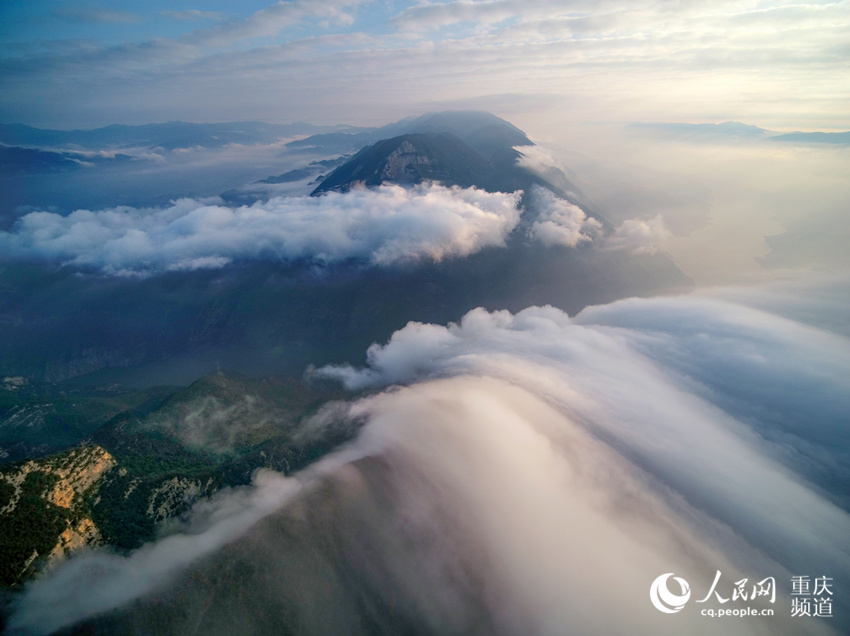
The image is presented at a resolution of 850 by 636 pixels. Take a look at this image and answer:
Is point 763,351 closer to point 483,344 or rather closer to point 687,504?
point 687,504

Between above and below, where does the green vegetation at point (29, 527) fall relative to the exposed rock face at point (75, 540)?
above

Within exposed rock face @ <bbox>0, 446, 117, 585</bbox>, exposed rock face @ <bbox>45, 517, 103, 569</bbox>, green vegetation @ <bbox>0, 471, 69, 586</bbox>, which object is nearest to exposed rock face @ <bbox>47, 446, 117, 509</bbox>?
exposed rock face @ <bbox>0, 446, 117, 585</bbox>

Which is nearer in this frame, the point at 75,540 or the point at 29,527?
the point at 29,527

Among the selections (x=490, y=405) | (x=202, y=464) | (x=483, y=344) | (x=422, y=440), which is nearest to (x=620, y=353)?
(x=483, y=344)

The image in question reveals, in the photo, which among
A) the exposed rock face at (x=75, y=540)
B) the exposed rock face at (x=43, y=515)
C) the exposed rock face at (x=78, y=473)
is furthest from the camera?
the exposed rock face at (x=78, y=473)

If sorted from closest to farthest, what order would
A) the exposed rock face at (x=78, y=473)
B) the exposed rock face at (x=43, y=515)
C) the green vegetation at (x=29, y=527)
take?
the green vegetation at (x=29, y=527)
the exposed rock face at (x=43, y=515)
the exposed rock face at (x=78, y=473)

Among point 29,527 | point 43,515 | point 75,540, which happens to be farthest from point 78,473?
point 75,540

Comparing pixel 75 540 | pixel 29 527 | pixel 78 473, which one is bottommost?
pixel 75 540

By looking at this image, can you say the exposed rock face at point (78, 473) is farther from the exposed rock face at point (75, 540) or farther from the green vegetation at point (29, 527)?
the exposed rock face at point (75, 540)

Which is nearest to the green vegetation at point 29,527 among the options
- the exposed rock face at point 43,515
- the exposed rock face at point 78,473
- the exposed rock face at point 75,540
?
the exposed rock face at point 43,515

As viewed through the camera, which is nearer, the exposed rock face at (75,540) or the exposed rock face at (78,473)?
the exposed rock face at (75,540)

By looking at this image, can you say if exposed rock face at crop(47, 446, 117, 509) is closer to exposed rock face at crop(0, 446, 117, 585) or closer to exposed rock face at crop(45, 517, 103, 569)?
exposed rock face at crop(0, 446, 117, 585)

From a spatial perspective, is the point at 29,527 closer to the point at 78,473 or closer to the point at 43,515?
the point at 43,515
